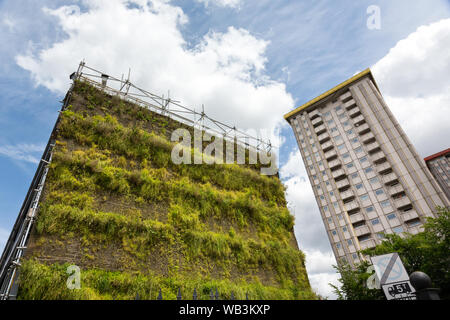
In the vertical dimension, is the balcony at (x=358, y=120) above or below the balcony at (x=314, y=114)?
below

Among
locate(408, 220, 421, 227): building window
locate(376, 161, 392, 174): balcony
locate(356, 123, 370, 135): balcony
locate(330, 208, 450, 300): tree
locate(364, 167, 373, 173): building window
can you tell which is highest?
locate(356, 123, 370, 135): balcony

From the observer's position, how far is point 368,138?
120 ft

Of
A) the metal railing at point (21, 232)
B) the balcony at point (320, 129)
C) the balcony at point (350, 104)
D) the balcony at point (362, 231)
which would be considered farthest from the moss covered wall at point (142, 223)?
the balcony at point (350, 104)

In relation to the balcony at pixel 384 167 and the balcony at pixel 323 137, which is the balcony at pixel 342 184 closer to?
the balcony at pixel 384 167

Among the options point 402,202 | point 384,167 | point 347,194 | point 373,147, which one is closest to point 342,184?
point 347,194

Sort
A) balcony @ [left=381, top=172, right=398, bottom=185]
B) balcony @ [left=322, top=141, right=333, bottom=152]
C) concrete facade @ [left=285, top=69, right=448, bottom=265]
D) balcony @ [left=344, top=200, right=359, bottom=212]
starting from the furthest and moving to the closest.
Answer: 1. balcony @ [left=322, top=141, right=333, bottom=152]
2. balcony @ [left=344, top=200, right=359, bottom=212]
3. balcony @ [left=381, top=172, right=398, bottom=185]
4. concrete facade @ [left=285, top=69, right=448, bottom=265]

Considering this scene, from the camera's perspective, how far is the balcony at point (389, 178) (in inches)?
1273

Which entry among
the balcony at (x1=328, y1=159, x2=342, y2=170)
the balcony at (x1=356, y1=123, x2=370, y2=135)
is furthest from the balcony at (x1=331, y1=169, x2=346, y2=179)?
the balcony at (x1=356, y1=123, x2=370, y2=135)

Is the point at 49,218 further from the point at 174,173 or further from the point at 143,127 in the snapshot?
the point at 143,127

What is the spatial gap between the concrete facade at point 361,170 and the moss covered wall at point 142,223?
22401mm

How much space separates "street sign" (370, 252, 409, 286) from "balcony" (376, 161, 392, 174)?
114 ft

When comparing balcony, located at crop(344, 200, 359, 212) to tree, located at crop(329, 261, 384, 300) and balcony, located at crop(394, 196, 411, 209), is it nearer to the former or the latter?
balcony, located at crop(394, 196, 411, 209)

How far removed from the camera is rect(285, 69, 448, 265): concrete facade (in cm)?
3058

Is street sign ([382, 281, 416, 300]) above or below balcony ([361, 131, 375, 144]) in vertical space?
below
